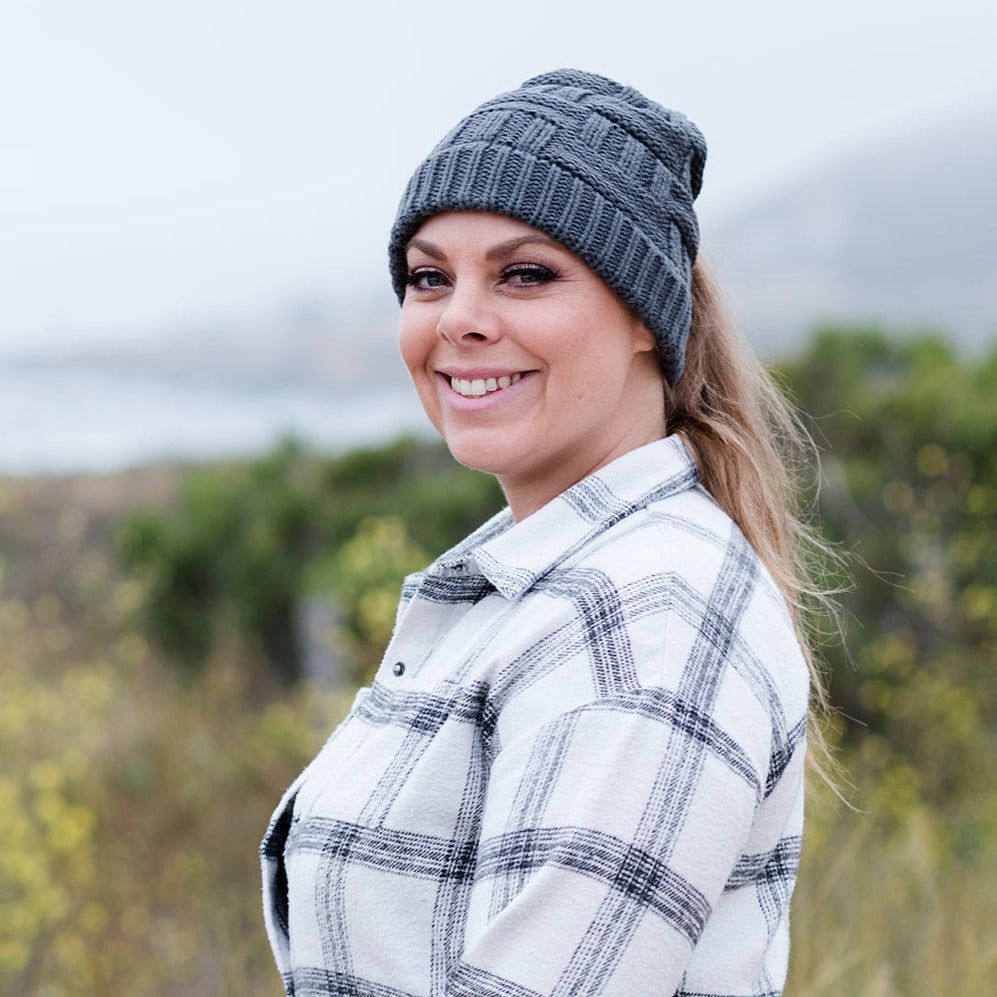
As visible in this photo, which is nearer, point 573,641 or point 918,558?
point 573,641

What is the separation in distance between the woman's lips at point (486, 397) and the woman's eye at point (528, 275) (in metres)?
0.11

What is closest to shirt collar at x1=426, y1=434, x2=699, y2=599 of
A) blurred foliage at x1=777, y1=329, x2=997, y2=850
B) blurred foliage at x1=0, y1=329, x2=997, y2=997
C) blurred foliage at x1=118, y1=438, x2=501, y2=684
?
blurred foliage at x1=0, y1=329, x2=997, y2=997

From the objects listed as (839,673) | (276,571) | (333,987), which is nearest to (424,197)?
(333,987)

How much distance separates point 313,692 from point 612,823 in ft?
18.1

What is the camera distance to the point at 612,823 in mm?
1361

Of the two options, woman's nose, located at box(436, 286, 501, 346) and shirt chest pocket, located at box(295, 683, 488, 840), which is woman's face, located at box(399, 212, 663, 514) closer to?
woman's nose, located at box(436, 286, 501, 346)

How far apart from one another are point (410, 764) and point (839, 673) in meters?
5.14

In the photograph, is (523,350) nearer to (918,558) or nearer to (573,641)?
(573,641)

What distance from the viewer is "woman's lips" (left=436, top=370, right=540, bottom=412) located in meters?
1.79

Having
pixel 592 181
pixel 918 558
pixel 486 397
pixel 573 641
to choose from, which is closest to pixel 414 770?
pixel 573 641

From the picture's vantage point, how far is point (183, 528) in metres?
8.16

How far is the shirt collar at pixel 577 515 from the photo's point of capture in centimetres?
167

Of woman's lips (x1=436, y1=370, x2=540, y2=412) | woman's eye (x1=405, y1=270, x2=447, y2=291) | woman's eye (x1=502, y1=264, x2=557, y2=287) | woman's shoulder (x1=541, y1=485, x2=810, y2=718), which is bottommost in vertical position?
woman's shoulder (x1=541, y1=485, x2=810, y2=718)

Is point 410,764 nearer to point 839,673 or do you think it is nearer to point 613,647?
point 613,647
